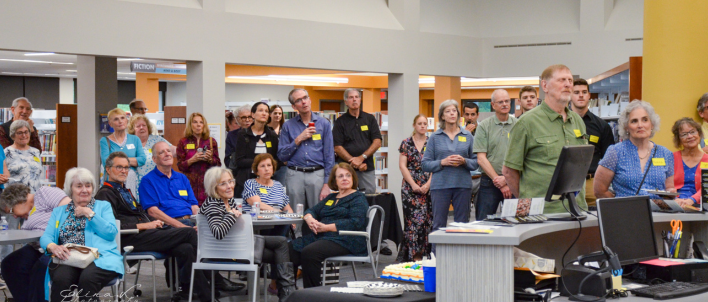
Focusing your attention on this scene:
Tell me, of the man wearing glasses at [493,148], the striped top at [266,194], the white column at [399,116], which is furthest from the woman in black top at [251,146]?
the white column at [399,116]

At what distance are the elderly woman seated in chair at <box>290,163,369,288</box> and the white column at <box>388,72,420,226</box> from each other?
350 centimetres

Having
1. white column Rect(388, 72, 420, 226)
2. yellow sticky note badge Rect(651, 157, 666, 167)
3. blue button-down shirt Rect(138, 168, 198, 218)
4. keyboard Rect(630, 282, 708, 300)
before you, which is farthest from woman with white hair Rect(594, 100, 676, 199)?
white column Rect(388, 72, 420, 226)

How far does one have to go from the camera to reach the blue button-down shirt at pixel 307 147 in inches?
266

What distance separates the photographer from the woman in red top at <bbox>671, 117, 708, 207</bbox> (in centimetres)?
441

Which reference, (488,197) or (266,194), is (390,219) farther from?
(266,194)

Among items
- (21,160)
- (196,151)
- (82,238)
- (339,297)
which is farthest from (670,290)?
(21,160)

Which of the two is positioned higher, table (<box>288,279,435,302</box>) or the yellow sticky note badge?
the yellow sticky note badge

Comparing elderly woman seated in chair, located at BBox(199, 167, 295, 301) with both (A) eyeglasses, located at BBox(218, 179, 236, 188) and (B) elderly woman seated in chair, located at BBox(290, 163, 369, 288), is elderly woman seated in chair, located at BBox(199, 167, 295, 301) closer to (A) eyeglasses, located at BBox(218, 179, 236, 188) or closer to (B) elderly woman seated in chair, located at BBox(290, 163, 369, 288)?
(A) eyeglasses, located at BBox(218, 179, 236, 188)

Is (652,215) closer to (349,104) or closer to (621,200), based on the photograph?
(621,200)

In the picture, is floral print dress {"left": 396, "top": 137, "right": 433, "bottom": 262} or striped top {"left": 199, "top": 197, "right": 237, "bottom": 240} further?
floral print dress {"left": 396, "top": 137, "right": 433, "bottom": 262}

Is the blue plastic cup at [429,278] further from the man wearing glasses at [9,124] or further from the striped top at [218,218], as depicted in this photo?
the man wearing glasses at [9,124]

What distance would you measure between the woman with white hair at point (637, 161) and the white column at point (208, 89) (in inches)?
184

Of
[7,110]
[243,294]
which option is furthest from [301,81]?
[243,294]

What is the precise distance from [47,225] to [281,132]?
272 centimetres
